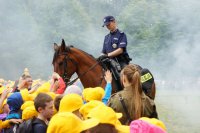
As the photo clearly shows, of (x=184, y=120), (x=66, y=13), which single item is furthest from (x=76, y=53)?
(x=66, y=13)

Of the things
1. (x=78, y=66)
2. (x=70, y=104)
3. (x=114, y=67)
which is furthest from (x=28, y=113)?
(x=78, y=66)

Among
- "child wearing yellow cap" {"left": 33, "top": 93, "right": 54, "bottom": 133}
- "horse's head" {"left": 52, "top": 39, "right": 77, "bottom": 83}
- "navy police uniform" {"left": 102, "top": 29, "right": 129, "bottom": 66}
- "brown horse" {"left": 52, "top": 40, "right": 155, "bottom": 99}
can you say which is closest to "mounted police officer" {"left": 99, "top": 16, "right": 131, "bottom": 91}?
"navy police uniform" {"left": 102, "top": 29, "right": 129, "bottom": 66}

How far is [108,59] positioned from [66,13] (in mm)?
20254

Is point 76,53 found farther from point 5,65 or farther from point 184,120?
point 5,65

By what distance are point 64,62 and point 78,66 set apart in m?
0.30

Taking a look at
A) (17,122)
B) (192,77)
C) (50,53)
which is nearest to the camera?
(17,122)

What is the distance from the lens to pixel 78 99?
435 cm

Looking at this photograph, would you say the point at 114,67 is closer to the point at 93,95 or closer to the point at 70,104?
the point at 93,95

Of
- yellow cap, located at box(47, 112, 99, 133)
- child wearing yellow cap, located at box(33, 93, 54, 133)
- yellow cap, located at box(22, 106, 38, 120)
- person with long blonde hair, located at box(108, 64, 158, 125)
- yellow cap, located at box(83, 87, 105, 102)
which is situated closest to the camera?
yellow cap, located at box(47, 112, 99, 133)

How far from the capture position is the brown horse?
7.89 metres

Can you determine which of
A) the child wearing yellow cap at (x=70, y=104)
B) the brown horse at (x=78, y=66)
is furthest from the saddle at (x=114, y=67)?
the child wearing yellow cap at (x=70, y=104)

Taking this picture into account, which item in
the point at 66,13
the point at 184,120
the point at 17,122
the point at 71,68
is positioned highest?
the point at 66,13

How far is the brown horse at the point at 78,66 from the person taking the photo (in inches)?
311

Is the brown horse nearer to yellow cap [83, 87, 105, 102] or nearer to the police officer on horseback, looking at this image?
the police officer on horseback
